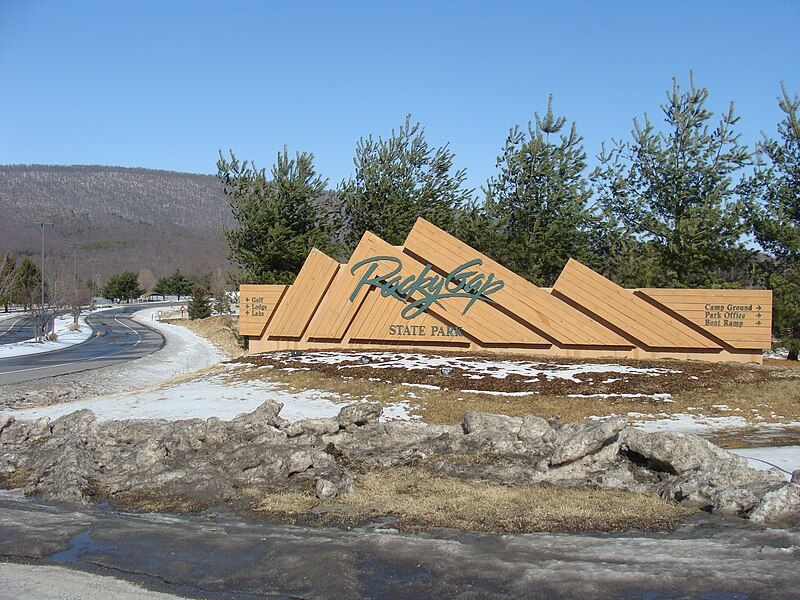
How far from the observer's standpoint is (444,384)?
17188 mm

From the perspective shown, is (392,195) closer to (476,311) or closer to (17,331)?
(476,311)

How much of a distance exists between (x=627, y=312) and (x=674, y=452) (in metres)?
12.7

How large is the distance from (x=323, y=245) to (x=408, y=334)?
11.0 m

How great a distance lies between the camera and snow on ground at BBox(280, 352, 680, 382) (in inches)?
722

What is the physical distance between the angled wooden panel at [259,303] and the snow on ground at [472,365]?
9.30 feet

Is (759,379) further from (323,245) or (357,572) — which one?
(323,245)

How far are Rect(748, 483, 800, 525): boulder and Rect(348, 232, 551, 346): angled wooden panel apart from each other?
47.8 feet

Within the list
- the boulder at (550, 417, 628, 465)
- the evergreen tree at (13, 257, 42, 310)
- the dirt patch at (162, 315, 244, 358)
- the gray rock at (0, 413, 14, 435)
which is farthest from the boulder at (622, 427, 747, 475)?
the evergreen tree at (13, 257, 42, 310)

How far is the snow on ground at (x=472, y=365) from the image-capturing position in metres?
18.3

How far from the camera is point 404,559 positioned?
6457 mm

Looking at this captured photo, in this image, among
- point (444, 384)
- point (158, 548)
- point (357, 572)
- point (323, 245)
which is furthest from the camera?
point (323, 245)

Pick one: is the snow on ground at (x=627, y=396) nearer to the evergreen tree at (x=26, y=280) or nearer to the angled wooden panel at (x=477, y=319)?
the angled wooden panel at (x=477, y=319)

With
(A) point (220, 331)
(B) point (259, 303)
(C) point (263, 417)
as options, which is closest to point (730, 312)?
(B) point (259, 303)

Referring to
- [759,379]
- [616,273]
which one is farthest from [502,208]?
[759,379]
